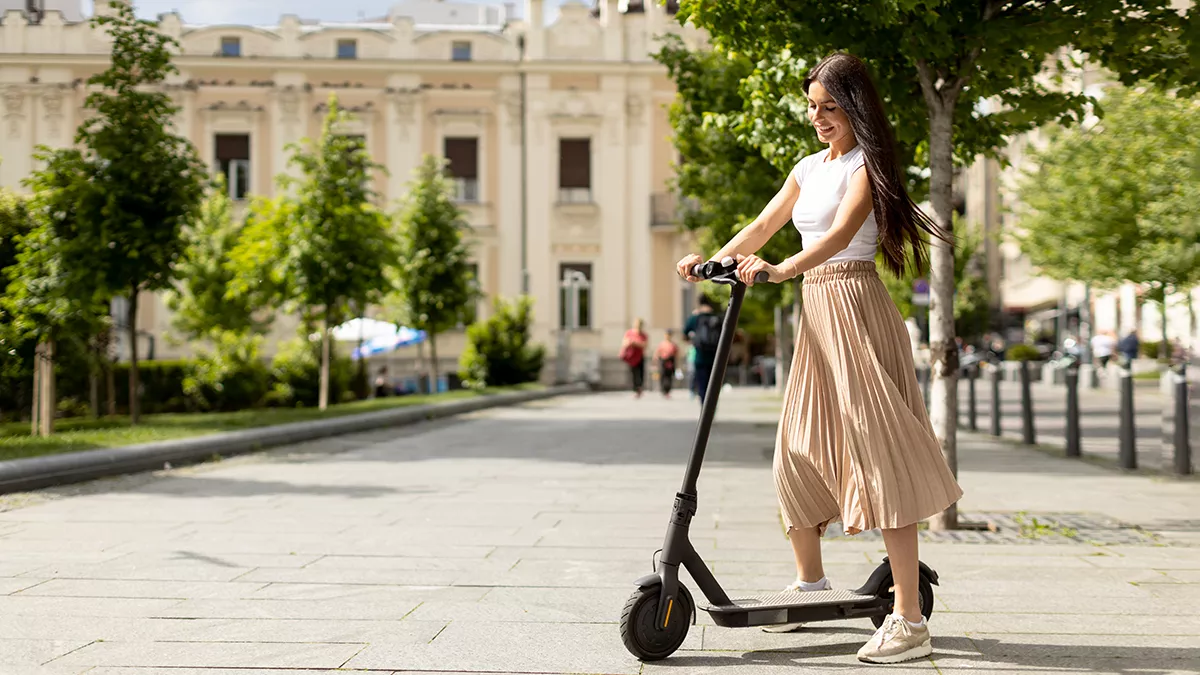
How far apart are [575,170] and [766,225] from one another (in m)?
35.2

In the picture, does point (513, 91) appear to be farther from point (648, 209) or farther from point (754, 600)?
point (754, 600)

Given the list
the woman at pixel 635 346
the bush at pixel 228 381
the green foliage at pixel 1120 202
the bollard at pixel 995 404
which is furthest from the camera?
the woman at pixel 635 346

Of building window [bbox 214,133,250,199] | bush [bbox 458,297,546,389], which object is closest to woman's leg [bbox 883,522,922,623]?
bush [bbox 458,297,546,389]

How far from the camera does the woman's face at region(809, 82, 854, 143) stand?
4191mm

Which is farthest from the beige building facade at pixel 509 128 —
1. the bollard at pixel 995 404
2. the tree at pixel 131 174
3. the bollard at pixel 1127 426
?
the bollard at pixel 1127 426

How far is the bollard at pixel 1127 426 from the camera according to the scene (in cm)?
1117

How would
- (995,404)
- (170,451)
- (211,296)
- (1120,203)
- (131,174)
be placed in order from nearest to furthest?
1. (170,451)
2. (131,174)
3. (995,404)
4. (1120,203)
5. (211,296)

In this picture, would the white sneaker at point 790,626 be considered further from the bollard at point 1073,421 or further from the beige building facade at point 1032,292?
the beige building facade at point 1032,292

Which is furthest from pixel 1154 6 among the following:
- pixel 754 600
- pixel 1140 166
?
pixel 1140 166

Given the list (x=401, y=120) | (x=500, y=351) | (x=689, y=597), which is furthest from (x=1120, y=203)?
(x=689, y=597)

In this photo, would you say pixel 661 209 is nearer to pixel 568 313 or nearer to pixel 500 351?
pixel 568 313

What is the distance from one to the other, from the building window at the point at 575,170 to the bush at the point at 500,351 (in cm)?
801

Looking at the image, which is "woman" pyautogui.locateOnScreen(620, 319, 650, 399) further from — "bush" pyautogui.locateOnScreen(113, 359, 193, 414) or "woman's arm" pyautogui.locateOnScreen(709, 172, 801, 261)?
"woman's arm" pyautogui.locateOnScreen(709, 172, 801, 261)

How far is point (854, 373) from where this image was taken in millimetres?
4066
